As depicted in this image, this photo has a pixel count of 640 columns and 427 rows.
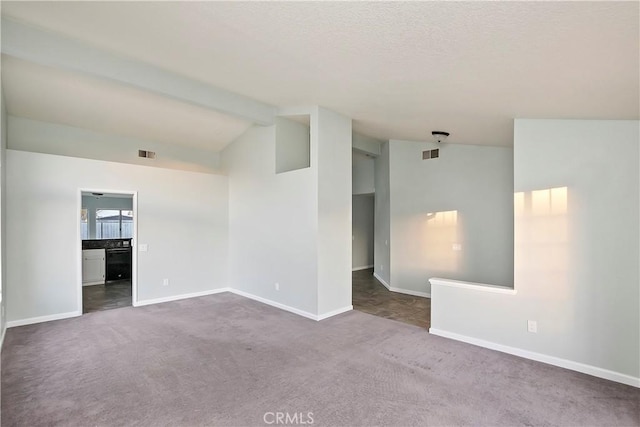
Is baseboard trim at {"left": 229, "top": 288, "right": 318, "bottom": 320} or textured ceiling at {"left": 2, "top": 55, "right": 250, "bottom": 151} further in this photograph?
baseboard trim at {"left": 229, "top": 288, "right": 318, "bottom": 320}

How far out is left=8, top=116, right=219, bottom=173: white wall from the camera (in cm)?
501

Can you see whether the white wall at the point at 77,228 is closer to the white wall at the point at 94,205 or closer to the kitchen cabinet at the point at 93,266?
the kitchen cabinet at the point at 93,266

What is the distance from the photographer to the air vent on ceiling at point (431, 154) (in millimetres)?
6121

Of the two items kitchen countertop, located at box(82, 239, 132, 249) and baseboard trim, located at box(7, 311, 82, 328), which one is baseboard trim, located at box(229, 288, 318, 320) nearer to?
baseboard trim, located at box(7, 311, 82, 328)

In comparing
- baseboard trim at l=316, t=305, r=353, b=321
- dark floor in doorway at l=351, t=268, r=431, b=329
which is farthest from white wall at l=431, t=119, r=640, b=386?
baseboard trim at l=316, t=305, r=353, b=321

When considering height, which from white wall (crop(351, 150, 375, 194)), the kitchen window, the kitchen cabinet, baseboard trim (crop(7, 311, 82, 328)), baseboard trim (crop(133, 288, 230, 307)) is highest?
white wall (crop(351, 150, 375, 194))

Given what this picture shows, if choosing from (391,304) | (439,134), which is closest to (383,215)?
(391,304)

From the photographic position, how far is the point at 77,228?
4891 millimetres

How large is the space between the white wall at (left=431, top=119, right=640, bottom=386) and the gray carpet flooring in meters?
0.28

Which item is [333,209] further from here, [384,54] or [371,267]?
A: [371,267]

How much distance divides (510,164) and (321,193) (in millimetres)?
3310

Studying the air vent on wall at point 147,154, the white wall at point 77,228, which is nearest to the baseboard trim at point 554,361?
the white wall at point 77,228

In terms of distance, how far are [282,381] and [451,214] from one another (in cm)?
443

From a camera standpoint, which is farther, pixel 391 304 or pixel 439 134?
pixel 391 304
